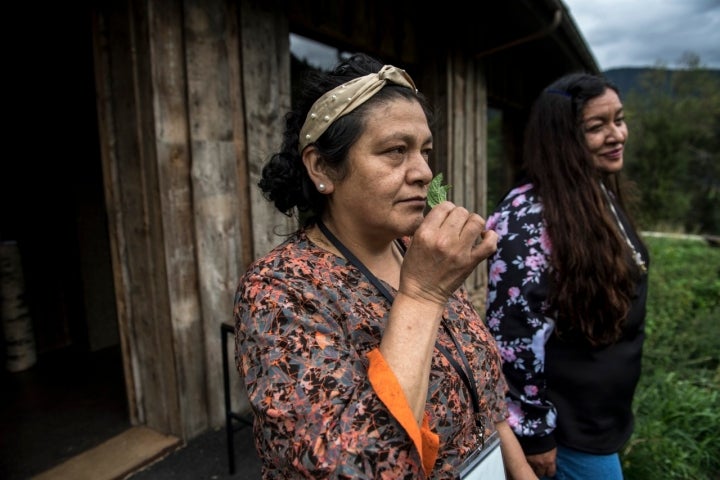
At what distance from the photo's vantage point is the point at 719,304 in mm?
6035

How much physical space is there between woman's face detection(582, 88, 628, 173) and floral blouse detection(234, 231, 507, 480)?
1.20 metres

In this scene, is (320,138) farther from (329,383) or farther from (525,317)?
(525,317)

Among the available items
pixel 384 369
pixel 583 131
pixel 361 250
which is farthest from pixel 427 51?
pixel 384 369

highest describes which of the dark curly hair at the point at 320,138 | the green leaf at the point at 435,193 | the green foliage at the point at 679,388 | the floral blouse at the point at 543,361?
the dark curly hair at the point at 320,138

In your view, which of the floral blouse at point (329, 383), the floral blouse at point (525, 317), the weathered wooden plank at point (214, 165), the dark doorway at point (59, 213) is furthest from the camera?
the dark doorway at point (59, 213)

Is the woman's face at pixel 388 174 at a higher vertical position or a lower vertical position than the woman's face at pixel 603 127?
lower

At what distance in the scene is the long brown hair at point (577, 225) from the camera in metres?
1.70

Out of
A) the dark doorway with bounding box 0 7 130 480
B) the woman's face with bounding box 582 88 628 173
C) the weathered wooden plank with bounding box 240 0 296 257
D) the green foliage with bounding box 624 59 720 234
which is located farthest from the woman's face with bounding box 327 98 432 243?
the green foliage with bounding box 624 59 720 234

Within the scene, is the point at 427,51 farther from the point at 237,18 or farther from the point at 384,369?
the point at 384,369

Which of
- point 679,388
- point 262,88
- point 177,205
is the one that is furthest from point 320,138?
point 679,388

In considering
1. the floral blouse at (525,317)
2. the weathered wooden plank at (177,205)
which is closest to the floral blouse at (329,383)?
the floral blouse at (525,317)

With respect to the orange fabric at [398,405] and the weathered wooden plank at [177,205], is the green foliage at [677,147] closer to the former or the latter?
the weathered wooden plank at [177,205]

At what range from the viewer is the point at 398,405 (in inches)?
35.9

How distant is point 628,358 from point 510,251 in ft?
2.00
